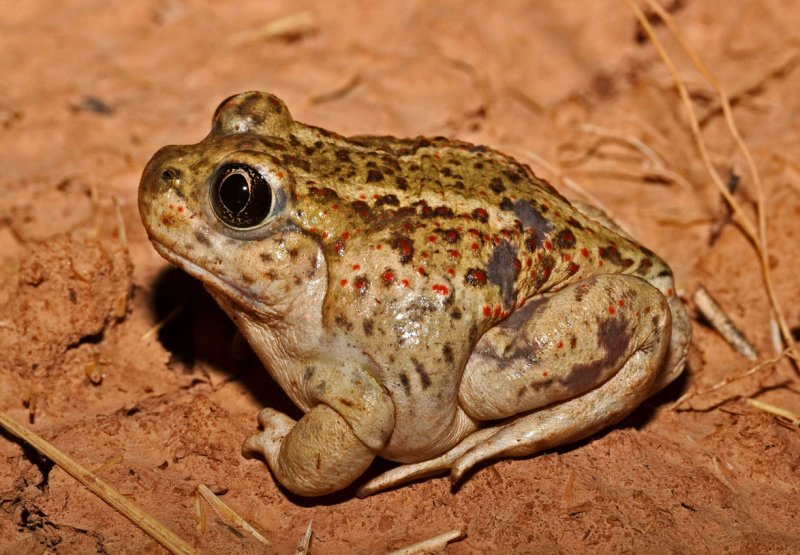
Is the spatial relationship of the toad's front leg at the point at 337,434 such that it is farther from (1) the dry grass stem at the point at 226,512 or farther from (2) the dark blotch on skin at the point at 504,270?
(2) the dark blotch on skin at the point at 504,270

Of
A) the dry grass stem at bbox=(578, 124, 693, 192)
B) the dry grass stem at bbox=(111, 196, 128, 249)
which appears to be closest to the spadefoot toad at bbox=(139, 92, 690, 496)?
the dry grass stem at bbox=(111, 196, 128, 249)

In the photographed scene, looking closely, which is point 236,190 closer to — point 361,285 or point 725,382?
point 361,285

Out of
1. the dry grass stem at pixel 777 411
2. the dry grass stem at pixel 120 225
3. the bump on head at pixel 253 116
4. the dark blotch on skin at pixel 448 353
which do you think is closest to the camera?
the dark blotch on skin at pixel 448 353

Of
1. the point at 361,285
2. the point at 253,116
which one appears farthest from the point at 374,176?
the point at 253,116

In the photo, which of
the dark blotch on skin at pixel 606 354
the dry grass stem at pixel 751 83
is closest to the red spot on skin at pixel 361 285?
the dark blotch on skin at pixel 606 354

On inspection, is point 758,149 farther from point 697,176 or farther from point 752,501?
point 752,501
